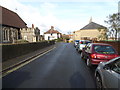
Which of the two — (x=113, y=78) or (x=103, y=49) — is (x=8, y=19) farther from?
(x=113, y=78)

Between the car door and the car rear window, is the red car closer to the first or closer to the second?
the car rear window

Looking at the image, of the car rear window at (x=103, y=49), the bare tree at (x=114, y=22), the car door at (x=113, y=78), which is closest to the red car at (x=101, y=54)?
the car rear window at (x=103, y=49)

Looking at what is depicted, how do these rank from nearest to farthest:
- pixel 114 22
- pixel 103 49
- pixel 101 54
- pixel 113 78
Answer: pixel 113 78 < pixel 101 54 < pixel 103 49 < pixel 114 22

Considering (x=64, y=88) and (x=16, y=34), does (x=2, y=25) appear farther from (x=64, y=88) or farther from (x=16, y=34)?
(x=64, y=88)

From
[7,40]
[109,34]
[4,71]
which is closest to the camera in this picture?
[4,71]

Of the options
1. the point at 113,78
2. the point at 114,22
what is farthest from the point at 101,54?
the point at 114,22

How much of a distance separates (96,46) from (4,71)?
540 cm

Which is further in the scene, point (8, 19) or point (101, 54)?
point (8, 19)

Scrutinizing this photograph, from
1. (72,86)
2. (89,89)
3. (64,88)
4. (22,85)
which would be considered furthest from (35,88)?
(89,89)

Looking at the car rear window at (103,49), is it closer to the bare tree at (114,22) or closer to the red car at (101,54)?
the red car at (101,54)

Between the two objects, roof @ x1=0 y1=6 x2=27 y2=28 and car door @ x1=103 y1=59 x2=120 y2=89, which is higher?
roof @ x1=0 y1=6 x2=27 y2=28

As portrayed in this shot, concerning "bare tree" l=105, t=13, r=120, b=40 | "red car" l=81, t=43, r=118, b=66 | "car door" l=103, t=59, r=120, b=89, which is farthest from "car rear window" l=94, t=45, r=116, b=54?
"bare tree" l=105, t=13, r=120, b=40

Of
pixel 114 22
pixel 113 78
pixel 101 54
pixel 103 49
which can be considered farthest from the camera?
pixel 114 22

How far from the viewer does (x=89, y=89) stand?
4.77 meters
